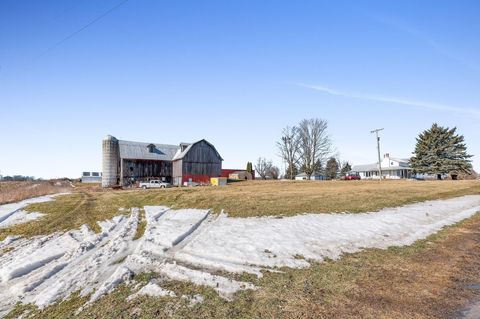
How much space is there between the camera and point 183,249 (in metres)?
9.80

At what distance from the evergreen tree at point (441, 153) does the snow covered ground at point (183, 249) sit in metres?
52.4

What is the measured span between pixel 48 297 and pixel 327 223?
11.2 meters

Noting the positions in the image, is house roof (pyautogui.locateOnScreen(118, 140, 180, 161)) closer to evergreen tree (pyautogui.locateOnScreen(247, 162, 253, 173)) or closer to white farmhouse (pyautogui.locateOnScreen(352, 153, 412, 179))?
evergreen tree (pyautogui.locateOnScreen(247, 162, 253, 173))

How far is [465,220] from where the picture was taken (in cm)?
1638

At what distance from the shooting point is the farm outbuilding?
5447cm

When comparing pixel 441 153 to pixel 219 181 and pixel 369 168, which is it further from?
pixel 219 181

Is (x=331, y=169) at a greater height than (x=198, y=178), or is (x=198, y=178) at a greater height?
(x=331, y=169)

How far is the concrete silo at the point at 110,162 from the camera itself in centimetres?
5462

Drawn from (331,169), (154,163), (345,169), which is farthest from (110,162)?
(345,169)

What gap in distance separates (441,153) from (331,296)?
67347 mm

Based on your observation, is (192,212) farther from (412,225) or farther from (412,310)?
(412,310)

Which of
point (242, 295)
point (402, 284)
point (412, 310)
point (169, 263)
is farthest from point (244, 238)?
point (412, 310)

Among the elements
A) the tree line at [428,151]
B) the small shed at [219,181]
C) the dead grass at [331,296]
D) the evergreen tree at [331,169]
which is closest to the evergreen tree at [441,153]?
the tree line at [428,151]

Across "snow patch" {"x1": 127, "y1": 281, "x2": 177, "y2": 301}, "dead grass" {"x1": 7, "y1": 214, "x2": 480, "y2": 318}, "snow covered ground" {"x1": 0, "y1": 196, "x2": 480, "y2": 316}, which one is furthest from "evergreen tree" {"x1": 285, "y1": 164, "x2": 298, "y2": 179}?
"snow patch" {"x1": 127, "y1": 281, "x2": 177, "y2": 301}
